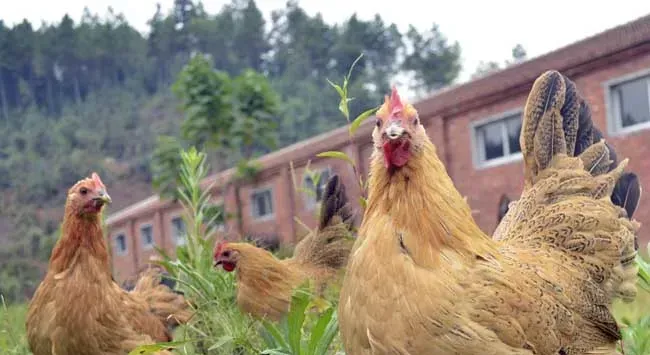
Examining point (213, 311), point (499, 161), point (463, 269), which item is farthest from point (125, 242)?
point (463, 269)

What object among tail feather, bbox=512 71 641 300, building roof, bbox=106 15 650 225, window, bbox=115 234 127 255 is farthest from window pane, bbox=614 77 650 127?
window, bbox=115 234 127 255

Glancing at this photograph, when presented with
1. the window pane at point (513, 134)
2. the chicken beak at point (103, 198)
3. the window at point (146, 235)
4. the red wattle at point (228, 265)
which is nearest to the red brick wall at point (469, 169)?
the window pane at point (513, 134)

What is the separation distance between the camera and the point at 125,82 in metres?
41.6

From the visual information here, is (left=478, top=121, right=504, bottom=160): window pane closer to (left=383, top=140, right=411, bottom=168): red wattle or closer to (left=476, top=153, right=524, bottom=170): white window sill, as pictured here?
(left=476, top=153, right=524, bottom=170): white window sill

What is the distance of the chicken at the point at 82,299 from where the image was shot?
338cm

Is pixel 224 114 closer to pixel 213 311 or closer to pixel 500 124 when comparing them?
pixel 500 124

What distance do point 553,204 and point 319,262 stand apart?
9.07 feet

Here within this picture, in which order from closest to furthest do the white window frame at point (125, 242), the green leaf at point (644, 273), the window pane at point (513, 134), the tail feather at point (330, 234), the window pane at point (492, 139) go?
the green leaf at point (644, 273) → the tail feather at point (330, 234) → the window pane at point (513, 134) → the window pane at point (492, 139) → the white window frame at point (125, 242)

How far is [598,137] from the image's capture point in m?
3.00

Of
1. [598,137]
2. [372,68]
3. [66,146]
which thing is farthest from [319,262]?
[66,146]

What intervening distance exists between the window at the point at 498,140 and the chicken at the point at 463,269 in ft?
29.1

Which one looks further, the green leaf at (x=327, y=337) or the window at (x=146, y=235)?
the window at (x=146, y=235)

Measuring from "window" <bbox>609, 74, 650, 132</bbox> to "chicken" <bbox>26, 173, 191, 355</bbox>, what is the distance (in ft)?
27.1

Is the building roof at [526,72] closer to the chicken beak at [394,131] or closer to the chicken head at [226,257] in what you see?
the chicken head at [226,257]
